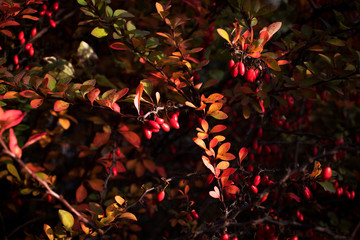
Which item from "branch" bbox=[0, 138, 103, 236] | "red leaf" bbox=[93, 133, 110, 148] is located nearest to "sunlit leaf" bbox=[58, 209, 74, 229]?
"branch" bbox=[0, 138, 103, 236]

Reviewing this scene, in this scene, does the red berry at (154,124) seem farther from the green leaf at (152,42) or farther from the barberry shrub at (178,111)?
the green leaf at (152,42)

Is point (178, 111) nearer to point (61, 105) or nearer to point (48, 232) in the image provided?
point (61, 105)

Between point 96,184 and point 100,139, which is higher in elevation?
point 100,139

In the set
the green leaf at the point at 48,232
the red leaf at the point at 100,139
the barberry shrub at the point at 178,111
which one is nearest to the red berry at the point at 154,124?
the barberry shrub at the point at 178,111

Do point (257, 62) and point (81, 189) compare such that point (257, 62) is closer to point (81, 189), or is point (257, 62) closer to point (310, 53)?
point (310, 53)

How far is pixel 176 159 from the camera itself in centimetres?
286

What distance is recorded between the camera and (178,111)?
4.89 ft

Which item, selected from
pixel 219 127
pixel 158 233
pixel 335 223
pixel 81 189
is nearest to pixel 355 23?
pixel 219 127

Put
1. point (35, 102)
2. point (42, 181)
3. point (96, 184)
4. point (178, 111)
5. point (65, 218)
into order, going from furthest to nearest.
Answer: point (96, 184)
point (178, 111)
point (35, 102)
point (65, 218)
point (42, 181)

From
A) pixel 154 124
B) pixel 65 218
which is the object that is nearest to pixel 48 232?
pixel 65 218

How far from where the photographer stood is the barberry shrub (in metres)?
1.25

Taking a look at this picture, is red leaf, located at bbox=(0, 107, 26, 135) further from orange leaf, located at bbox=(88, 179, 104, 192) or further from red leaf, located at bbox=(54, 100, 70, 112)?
orange leaf, located at bbox=(88, 179, 104, 192)

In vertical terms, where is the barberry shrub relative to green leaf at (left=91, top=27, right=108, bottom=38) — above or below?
below

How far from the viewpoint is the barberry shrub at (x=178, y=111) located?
4.12 ft
